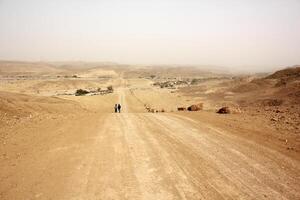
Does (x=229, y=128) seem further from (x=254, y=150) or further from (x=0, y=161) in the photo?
(x=0, y=161)

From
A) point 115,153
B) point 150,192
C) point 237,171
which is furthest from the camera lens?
point 115,153

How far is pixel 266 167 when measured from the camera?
10328mm

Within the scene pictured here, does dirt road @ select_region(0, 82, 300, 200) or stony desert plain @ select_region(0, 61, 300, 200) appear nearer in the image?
dirt road @ select_region(0, 82, 300, 200)

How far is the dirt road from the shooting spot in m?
8.42

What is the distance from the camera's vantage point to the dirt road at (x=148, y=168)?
8.42 meters

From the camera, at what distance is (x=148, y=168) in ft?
33.5

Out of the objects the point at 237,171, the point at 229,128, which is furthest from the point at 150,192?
the point at 229,128

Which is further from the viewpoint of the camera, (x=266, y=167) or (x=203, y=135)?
(x=203, y=135)

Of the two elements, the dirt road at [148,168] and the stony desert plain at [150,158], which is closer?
the dirt road at [148,168]

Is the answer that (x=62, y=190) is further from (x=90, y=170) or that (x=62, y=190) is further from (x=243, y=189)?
(x=243, y=189)

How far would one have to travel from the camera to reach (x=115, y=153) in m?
11.9

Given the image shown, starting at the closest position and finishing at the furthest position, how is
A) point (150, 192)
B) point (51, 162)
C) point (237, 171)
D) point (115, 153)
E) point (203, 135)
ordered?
point (150, 192)
point (237, 171)
point (51, 162)
point (115, 153)
point (203, 135)

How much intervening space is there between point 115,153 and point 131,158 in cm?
93

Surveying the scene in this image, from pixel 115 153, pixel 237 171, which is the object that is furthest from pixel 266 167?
pixel 115 153
